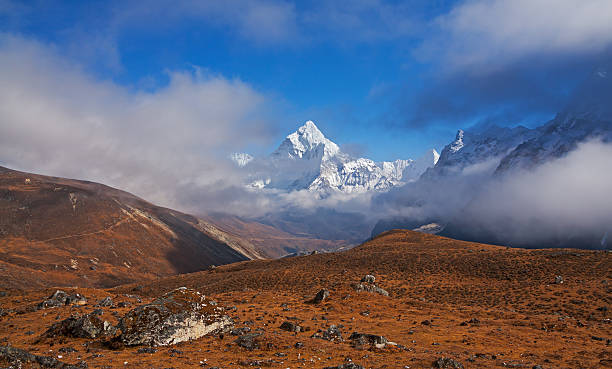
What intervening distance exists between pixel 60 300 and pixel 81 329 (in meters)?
16.9

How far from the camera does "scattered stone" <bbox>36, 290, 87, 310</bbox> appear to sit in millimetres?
36156

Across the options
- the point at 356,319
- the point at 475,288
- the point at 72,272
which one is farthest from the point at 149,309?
the point at 72,272

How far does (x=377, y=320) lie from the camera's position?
34.5 m

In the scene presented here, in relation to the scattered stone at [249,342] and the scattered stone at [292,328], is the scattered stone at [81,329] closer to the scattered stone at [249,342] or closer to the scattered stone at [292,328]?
the scattered stone at [249,342]

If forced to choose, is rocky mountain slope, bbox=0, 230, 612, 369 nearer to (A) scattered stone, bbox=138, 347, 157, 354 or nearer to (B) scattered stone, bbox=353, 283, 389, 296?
(A) scattered stone, bbox=138, 347, 157, 354

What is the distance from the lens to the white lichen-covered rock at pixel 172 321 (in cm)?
2372

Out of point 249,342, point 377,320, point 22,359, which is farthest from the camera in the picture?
point 377,320

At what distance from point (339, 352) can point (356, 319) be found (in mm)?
12785

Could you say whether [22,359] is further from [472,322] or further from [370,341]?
[472,322]

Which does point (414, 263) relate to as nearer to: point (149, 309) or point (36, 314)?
point (149, 309)

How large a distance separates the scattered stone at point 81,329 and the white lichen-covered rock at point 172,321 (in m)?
2.35

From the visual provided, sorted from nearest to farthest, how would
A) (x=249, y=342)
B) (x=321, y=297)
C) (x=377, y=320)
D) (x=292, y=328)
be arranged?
1. (x=249, y=342)
2. (x=292, y=328)
3. (x=377, y=320)
4. (x=321, y=297)

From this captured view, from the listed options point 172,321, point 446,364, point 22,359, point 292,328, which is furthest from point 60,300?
point 446,364

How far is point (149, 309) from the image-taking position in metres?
24.7
